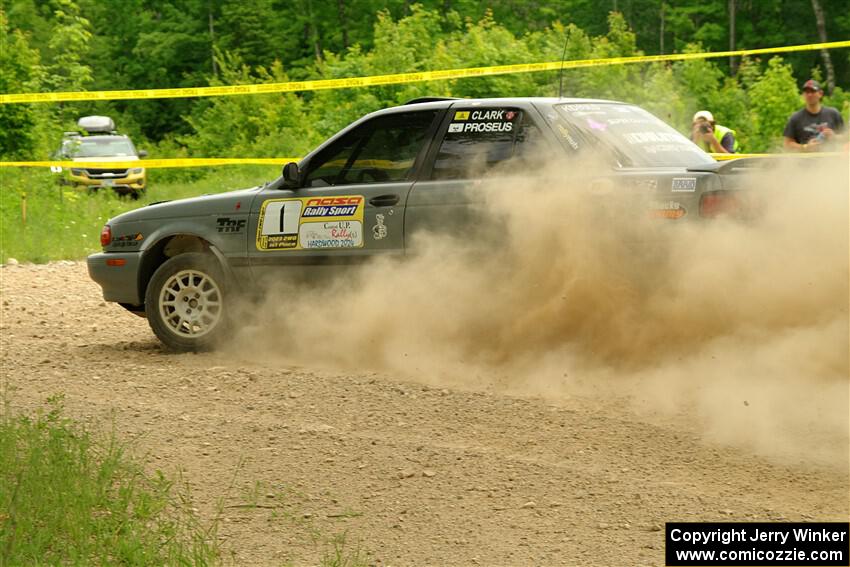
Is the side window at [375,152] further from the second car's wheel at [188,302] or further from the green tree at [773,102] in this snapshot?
the green tree at [773,102]

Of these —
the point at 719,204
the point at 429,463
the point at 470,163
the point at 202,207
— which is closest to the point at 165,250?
the point at 202,207

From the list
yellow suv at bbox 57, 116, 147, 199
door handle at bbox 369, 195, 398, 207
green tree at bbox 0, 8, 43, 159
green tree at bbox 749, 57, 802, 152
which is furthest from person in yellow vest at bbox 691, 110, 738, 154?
yellow suv at bbox 57, 116, 147, 199

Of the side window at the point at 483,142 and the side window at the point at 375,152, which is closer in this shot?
the side window at the point at 483,142

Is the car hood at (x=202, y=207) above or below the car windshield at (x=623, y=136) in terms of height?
below

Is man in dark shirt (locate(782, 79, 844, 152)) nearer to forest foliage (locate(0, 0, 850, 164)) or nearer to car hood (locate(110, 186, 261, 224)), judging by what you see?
forest foliage (locate(0, 0, 850, 164))

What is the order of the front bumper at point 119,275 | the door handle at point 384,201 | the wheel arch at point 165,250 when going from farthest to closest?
the front bumper at point 119,275 < the wheel arch at point 165,250 < the door handle at point 384,201

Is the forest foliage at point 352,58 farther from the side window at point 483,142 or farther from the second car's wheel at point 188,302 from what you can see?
the second car's wheel at point 188,302

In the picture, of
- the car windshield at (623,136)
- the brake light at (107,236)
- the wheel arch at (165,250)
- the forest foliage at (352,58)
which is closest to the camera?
the car windshield at (623,136)

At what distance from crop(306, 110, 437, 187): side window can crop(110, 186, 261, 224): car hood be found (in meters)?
0.51

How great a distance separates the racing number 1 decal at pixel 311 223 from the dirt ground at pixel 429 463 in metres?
0.86

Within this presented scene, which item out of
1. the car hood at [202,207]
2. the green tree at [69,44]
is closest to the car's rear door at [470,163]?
the car hood at [202,207]

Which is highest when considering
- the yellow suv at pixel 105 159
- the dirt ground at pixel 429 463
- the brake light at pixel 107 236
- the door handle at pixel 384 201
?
the door handle at pixel 384 201

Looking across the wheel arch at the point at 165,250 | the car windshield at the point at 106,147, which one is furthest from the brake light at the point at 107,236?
the car windshield at the point at 106,147

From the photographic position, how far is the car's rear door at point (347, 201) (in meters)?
8.02
